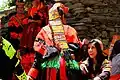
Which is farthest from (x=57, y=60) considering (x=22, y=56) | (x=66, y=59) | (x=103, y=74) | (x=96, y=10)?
(x=96, y=10)

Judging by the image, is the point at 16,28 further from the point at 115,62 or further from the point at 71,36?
the point at 115,62

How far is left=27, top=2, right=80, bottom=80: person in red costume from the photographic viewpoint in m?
8.21

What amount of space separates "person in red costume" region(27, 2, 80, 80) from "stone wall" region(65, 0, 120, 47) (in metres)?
3.12

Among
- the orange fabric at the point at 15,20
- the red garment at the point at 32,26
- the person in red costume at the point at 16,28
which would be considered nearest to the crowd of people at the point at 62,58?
the red garment at the point at 32,26

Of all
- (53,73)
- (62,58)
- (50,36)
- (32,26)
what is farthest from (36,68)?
(32,26)

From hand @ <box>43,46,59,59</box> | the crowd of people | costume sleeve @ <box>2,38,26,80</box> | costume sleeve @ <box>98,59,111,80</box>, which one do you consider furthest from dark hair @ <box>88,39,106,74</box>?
costume sleeve @ <box>2,38,26,80</box>

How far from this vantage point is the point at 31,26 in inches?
430

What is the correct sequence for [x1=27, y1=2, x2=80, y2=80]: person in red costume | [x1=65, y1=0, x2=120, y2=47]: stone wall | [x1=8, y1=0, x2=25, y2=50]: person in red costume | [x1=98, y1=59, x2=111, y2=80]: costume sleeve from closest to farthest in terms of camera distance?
[x1=98, y1=59, x2=111, y2=80]: costume sleeve < [x1=27, y1=2, x2=80, y2=80]: person in red costume < [x1=8, y1=0, x2=25, y2=50]: person in red costume < [x1=65, y1=0, x2=120, y2=47]: stone wall

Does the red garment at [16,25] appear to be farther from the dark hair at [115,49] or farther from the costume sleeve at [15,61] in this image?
the dark hair at [115,49]

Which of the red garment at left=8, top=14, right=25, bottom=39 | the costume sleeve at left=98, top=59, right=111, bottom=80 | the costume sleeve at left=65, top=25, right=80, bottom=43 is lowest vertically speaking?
the costume sleeve at left=98, top=59, right=111, bottom=80

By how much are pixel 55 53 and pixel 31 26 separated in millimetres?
2695

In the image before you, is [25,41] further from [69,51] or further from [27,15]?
[69,51]

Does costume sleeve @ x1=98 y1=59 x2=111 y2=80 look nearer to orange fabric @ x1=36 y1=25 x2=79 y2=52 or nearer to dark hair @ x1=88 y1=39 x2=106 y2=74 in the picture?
dark hair @ x1=88 y1=39 x2=106 y2=74

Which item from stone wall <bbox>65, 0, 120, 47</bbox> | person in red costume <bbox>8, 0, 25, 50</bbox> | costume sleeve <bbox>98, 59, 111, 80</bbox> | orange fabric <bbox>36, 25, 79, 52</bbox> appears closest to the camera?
costume sleeve <bbox>98, 59, 111, 80</bbox>
